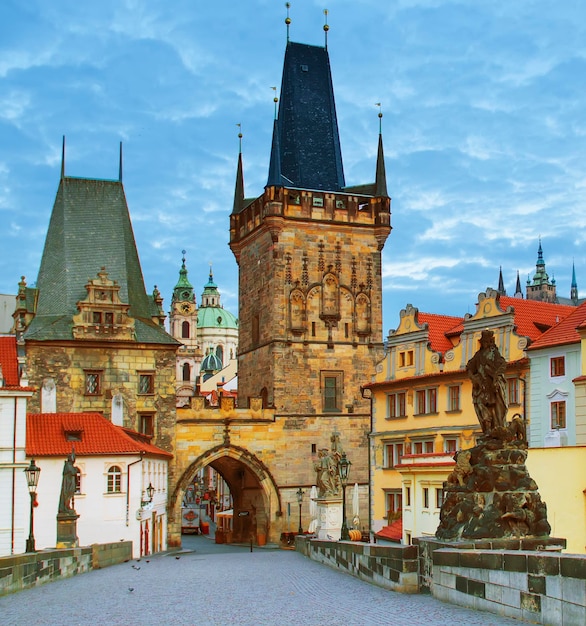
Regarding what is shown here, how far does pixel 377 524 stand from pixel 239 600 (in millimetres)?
29913

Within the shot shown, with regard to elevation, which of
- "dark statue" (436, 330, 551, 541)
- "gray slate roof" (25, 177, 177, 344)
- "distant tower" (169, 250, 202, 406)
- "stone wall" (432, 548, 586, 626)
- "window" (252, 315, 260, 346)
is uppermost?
"distant tower" (169, 250, 202, 406)

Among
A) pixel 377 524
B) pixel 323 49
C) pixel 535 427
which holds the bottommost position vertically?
pixel 377 524

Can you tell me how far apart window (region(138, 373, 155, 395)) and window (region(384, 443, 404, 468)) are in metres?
12.2

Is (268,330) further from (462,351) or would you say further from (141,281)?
(462,351)

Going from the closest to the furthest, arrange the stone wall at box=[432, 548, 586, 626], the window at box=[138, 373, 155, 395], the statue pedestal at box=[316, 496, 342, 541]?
the stone wall at box=[432, 548, 586, 626]
the statue pedestal at box=[316, 496, 342, 541]
the window at box=[138, 373, 155, 395]

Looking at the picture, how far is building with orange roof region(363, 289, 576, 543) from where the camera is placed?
123ft

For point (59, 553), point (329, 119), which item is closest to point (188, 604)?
point (59, 553)

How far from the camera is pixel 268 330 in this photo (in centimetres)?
5478

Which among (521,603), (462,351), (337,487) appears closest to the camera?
(521,603)

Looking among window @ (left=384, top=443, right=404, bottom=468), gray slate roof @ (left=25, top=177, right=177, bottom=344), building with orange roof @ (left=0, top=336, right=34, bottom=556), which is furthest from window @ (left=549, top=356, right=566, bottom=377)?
gray slate roof @ (left=25, top=177, right=177, bottom=344)

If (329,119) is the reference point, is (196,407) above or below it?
below

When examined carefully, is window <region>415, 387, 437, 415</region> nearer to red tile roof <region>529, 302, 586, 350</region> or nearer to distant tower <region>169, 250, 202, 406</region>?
red tile roof <region>529, 302, 586, 350</region>

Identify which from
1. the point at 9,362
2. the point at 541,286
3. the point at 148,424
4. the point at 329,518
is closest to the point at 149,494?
the point at 9,362

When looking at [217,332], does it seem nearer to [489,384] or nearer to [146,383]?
[146,383]
